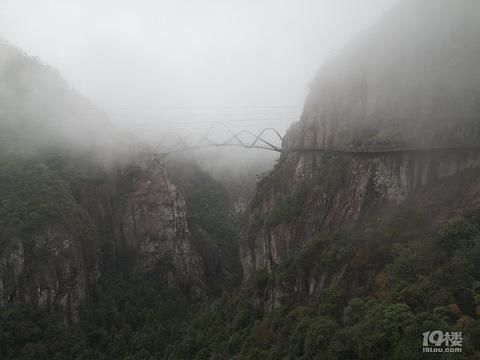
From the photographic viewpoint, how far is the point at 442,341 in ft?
48.2

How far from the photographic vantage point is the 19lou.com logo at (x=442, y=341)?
14.2 meters

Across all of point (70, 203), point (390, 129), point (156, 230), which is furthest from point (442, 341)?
point (156, 230)

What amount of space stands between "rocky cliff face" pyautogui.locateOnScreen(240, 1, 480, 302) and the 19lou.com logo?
10407mm

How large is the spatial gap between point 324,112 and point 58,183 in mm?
33989

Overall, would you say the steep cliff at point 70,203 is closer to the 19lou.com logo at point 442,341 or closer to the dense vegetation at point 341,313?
the dense vegetation at point 341,313

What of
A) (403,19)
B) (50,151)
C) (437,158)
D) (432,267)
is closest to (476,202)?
(432,267)

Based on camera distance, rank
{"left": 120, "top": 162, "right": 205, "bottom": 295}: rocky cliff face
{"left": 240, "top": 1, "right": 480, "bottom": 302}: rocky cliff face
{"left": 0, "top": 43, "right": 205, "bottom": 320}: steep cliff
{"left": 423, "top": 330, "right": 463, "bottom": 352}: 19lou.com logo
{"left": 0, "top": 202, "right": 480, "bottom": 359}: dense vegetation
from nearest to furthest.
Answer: {"left": 423, "top": 330, "right": 463, "bottom": 352}: 19lou.com logo, {"left": 0, "top": 202, "right": 480, "bottom": 359}: dense vegetation, {"left": 240, "top": 1, "right": 480, "bottom": 302}: rocky cliff face, {"left": 0, "top": 43, "right": 205, "bottom": 320}: steep cliff, {"left": 120, "top": 162, "right": 205, "bottom": 295}: rocky cliff face

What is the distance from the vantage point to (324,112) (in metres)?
39.6

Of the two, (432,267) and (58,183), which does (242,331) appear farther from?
(58,183)

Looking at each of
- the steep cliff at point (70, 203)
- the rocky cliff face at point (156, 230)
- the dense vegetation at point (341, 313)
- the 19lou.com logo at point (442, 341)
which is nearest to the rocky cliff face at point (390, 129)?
the dense vegetation at point (341, 313)

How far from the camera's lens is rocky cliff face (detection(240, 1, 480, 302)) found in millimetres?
28453

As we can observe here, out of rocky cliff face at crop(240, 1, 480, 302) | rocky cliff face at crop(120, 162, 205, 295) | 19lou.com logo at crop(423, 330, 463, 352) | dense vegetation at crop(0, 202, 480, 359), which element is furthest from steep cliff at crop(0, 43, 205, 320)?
19lou.com logo at crop(423, 330, 463, 352)

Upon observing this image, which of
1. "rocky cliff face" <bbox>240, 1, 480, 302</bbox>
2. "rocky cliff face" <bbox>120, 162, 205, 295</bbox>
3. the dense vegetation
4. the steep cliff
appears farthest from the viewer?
"rocky cliff face" <bbox>120, 162, 205, 295</bbox>

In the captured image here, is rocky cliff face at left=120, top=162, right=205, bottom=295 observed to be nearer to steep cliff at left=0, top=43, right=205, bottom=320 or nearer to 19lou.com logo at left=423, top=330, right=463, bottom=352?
steep cliff at left=0, top=43, right=205, bottom=320
